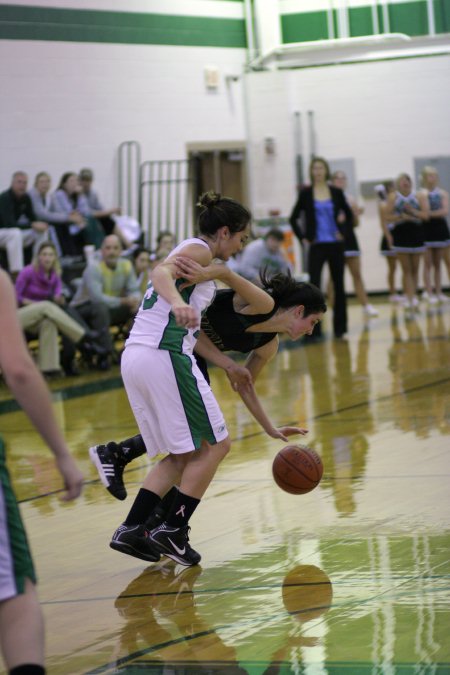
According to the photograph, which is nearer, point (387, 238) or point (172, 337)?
point (172, 337)

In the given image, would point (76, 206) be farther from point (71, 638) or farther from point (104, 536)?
point (71, 638)

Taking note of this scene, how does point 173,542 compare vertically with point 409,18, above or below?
below

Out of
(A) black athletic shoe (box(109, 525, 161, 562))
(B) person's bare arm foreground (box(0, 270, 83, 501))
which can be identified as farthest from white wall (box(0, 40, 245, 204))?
(B) person's bare arm foreground (box(0, 270, 83, 501))

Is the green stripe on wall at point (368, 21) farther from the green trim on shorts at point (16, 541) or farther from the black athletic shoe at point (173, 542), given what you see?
the green trim on shorts at point (16, 541)

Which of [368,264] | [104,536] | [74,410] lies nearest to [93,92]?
[368,264]

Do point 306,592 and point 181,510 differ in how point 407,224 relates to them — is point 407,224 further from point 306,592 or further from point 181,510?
point 306,592

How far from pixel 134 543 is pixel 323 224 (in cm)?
842

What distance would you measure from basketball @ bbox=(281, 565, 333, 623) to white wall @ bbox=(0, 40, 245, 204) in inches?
413

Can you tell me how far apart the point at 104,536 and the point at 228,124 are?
13.6 meters

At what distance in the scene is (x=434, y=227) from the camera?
52.9 feet

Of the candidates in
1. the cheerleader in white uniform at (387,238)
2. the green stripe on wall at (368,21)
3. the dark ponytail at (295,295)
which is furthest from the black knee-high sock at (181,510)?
the green stripe on wall at (368,21)

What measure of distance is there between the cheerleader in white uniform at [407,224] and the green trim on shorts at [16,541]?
522 inches

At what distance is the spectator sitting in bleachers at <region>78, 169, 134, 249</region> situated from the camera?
1388 cm

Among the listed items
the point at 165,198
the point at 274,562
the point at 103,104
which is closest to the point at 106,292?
the point at 103,104
